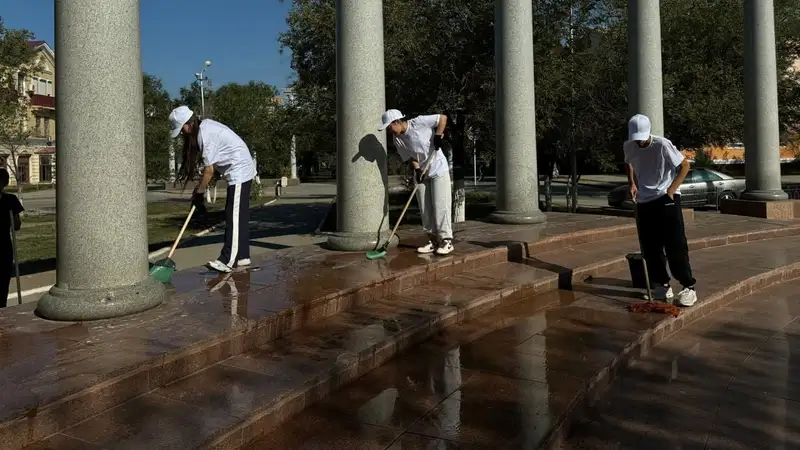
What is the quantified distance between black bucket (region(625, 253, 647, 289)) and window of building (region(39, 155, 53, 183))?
219 ft

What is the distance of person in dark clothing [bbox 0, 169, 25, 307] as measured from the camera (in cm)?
653

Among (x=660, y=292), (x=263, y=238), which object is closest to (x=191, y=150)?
(x=660, y=292)

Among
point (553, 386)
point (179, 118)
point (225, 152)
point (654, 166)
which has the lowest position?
point (553, 386)

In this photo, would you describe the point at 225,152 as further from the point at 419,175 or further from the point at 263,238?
the point at 263,238

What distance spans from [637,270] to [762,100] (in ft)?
27.4

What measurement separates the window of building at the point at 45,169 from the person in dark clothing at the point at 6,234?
207 ft

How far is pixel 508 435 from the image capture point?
3.37m

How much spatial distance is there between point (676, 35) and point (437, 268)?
16965 mm

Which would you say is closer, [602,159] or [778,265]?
[778,265]

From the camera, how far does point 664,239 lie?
233 inches

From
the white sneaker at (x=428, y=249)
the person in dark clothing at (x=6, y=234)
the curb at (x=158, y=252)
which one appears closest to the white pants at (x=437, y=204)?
the white sneaker at (x=428, y=249)

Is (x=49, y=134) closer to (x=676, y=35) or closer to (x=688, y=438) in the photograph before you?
(x=676, y=35)

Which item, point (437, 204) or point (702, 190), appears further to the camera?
point (702, 190)

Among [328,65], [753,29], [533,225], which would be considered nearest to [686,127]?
[753,29]
